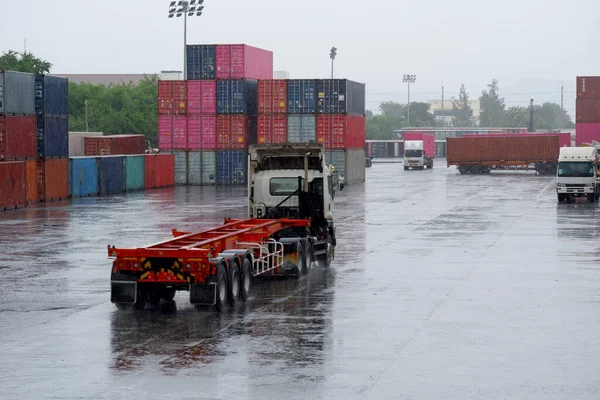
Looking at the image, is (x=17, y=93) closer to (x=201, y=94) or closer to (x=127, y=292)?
(x=201, y=94)

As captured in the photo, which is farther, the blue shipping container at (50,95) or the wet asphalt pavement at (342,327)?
the blue shipping container at (50,95)

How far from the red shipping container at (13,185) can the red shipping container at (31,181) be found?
52.0 inches

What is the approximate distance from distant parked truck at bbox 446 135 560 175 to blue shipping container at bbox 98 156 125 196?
44.5 meters

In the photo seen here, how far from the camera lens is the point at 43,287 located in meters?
24.0

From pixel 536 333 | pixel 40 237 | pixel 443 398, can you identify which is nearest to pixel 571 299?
pixel 536 333

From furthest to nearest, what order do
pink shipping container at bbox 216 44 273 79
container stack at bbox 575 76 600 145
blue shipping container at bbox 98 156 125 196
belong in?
container stack at bbox 575 76 600 145, pink shipping container at bbox 216 44 273 79, blue shipping container at bbox 98 156 125 196

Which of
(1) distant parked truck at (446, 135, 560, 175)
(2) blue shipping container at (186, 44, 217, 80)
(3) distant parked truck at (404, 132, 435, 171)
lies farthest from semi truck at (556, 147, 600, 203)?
(3) distant parked truck at (404, 132, 435, 171)

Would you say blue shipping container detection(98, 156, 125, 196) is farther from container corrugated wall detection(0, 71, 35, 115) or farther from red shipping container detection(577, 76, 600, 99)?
red shipping container detection(577, 76, 600, 99)

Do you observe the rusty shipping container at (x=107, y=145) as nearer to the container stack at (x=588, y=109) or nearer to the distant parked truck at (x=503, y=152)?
the distant parked truck at (x=503, y=152)

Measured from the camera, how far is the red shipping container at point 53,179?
5550 cm

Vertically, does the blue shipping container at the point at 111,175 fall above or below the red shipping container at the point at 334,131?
below

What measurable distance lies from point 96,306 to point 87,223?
21147mm

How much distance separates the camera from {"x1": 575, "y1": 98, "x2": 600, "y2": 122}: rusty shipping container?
101812 mm

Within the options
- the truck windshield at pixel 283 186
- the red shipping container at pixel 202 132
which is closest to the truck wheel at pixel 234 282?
the truck windshield at pixel 283 186
